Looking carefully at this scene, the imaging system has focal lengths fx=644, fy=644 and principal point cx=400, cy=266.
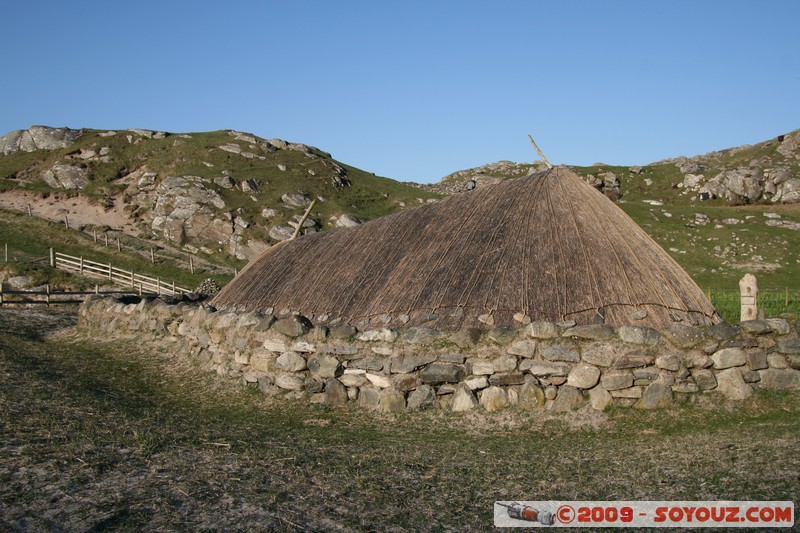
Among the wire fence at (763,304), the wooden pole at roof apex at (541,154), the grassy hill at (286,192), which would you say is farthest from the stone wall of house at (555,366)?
the grassy hill at (286,192)

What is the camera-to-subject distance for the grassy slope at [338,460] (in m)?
6.61

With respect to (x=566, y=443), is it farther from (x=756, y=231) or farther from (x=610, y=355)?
(x=756, y=231)

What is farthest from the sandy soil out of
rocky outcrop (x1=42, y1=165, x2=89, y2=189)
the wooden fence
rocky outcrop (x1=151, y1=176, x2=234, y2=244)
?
the wooden fence

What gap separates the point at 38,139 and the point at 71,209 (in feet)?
60.4

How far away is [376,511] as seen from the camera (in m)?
6.69

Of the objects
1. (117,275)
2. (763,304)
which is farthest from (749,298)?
(117,275)

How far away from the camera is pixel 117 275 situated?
41.0 metres

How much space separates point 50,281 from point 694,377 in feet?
123

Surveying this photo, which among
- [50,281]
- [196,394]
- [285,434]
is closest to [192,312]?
[196,394]

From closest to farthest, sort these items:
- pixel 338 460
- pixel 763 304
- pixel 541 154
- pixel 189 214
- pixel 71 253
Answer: pixel 338 460
pixel 541 154
pixel 763 304
pixel 71 253
pixel 189 214

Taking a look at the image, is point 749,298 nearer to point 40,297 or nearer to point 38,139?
point 40,297

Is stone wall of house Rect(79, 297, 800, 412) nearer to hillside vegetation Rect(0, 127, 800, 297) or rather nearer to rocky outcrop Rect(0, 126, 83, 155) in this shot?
hillside vegetation Rect(0, 127, 800, 297)

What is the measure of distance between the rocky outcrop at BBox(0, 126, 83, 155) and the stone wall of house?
70.4m

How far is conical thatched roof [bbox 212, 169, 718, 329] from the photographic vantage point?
11.9 m
